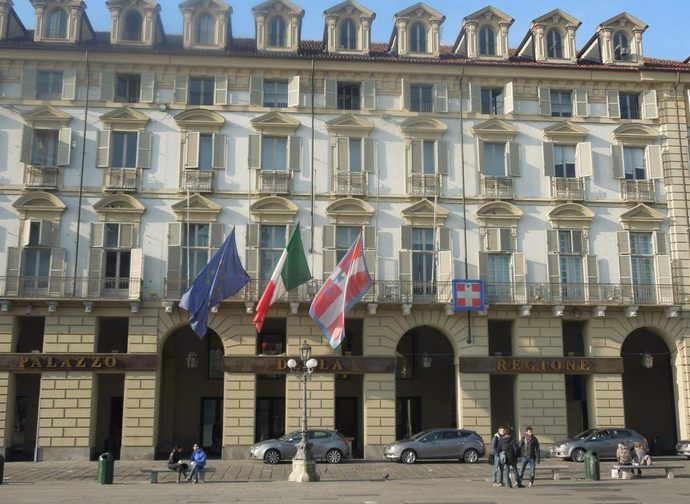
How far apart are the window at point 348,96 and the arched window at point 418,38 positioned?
3604mm

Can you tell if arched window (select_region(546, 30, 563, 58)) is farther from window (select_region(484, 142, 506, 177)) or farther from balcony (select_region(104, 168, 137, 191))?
balcony (select_region(104, 168, 137, 191))

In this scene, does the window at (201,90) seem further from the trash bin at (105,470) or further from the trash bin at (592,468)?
the trash bin at (592,468)

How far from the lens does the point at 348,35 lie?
38.3 m

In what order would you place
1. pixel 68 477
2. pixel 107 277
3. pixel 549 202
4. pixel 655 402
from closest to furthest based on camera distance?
pixel 68 477 → pixel 107 277 → pixel 549 202 → pixel 655 402

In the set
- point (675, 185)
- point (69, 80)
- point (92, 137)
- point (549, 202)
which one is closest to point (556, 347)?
point (549, 202)

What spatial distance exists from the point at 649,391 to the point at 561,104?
50.8ft

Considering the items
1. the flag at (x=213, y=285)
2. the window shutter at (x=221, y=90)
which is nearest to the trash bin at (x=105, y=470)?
the flag at (x=213, y=285)

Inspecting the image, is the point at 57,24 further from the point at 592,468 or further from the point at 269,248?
the point at 592,468

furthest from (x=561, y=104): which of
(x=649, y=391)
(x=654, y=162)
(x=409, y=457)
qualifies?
(x=409, y=457)

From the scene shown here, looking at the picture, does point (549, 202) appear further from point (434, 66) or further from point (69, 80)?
point (69, 80)

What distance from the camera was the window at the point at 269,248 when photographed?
35312 mm

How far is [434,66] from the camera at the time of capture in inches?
1473

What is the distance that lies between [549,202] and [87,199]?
21551mm

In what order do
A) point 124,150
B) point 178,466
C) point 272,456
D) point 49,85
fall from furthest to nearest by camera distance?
point 49,85
point 124,150
point 272,456
point 178,466
